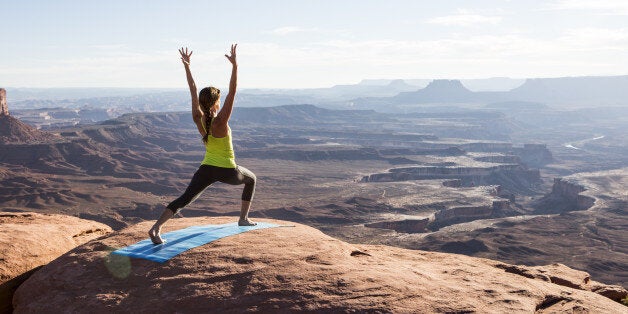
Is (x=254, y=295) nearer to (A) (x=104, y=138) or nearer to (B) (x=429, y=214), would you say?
(B) (x=429, y=214)

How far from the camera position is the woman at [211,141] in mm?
6863

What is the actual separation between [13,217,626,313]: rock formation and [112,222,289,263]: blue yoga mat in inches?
5.2

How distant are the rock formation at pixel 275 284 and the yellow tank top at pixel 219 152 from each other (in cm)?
110

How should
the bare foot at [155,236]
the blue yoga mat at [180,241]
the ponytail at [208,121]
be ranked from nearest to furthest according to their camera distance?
the ponytail at [208,121] → the blue yoga mat at [180,241] → the bare foot at [155,236]

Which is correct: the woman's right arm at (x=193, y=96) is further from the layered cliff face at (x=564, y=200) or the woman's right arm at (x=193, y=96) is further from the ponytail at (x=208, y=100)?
the layered cliff face at (x=564, y=200)

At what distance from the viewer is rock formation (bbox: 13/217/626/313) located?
5.97m

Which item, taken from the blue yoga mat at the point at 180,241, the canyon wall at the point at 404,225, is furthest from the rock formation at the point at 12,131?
the blue yoga mat at the point at 180,241

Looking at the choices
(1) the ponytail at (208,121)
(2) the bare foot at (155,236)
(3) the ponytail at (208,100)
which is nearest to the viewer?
(3) the ponytail at (208,100)

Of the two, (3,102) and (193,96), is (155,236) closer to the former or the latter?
(193,96)

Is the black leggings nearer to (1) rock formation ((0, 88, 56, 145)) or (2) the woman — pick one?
(2) the woman

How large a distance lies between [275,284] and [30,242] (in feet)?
15.6

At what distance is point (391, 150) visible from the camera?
145 metres

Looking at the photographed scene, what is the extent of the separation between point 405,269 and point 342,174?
109 m

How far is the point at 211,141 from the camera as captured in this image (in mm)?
7094
